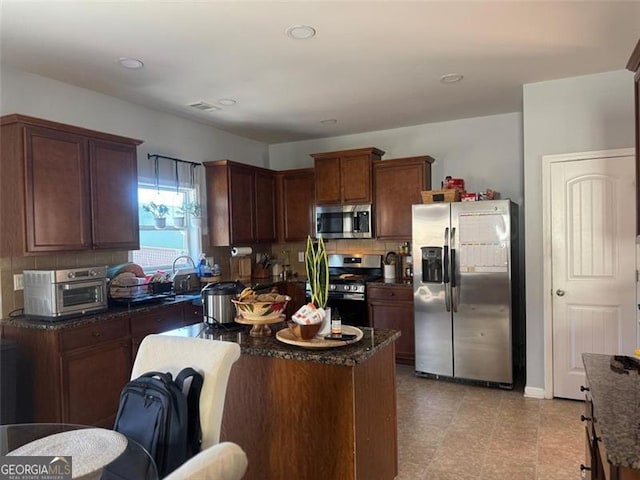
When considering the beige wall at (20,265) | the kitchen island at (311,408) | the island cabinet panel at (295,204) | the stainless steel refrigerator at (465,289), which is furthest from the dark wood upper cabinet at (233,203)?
the kitchen island at (311,408)

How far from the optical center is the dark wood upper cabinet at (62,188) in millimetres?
2861

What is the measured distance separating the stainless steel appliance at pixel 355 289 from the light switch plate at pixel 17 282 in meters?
2.49

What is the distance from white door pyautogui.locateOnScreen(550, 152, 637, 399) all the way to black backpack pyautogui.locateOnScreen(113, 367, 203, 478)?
3240 millimetres

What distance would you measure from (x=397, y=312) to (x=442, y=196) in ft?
4.39

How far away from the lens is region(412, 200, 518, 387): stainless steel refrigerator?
390cm

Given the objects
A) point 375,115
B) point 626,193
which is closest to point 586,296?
point 626,193

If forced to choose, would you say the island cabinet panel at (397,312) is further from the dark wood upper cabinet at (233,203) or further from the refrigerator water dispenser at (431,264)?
the dark wood upper cabinet at (233,203)

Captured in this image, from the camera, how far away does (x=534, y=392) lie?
375 cm

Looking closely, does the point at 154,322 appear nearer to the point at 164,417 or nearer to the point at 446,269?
the point at 164,417

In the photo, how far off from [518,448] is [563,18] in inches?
109

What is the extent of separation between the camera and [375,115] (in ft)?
15.1

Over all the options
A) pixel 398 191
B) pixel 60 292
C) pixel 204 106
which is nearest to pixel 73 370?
pixel 60 292

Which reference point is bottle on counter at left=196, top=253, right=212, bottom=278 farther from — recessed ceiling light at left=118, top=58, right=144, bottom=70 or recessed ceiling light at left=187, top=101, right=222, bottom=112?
recessed ceiling light at left=118, top=58, right=144, bottom=70

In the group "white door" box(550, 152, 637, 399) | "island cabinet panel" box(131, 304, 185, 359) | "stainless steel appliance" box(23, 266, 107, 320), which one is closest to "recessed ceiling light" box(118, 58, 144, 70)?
"stainless steel appliance" box(23, 266, 107, 320)
